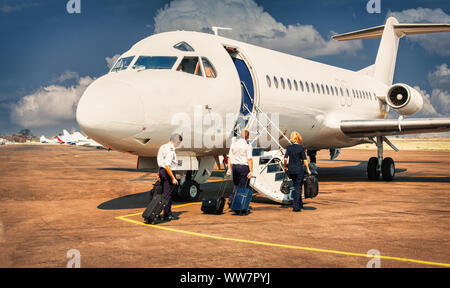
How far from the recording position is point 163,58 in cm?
980

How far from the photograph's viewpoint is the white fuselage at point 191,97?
8.32m

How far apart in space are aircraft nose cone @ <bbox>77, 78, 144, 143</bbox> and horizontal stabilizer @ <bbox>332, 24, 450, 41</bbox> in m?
19.9

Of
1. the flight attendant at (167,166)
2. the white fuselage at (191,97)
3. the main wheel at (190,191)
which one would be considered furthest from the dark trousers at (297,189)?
the main wheel at (190,191)

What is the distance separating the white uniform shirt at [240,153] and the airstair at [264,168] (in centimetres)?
79

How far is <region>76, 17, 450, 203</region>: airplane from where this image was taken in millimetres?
8469

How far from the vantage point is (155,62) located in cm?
970

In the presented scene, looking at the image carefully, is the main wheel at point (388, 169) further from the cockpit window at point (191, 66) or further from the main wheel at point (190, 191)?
the cockpit window at point (191, 66)

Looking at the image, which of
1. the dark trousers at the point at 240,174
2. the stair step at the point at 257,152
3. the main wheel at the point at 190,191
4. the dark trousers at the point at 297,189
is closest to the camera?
the dark trousers at the point at 240,174

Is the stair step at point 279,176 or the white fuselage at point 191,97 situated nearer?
the white fuselage at point 191,97

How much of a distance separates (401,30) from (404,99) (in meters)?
7.56

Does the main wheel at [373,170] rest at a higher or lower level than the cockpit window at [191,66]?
lower

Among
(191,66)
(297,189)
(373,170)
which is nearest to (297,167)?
(297,189)

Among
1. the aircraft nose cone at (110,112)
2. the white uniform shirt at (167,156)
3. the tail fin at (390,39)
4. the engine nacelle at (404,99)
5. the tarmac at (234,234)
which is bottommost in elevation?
the tarmac at (234,234)
